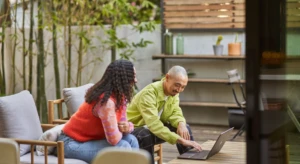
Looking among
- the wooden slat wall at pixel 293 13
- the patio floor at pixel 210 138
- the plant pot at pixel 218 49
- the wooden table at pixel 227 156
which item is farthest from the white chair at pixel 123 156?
the plant pot at pixel 218 49

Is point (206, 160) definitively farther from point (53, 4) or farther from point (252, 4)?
point (53, 4)

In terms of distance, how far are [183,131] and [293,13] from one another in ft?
7.02

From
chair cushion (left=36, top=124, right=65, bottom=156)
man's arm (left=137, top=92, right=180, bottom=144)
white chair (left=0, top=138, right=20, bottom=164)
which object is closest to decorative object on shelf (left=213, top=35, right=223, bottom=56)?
man's arm (left=137, top=92, right=180, bottom=144)

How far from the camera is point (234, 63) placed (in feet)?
31.4

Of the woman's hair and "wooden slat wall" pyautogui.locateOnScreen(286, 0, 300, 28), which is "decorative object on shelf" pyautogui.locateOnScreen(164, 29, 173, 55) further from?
"wooden slat wall" pyautogui.locateOnScreen(286, 0, 300, 28)

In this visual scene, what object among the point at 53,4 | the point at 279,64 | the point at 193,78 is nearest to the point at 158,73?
the point at 193,78

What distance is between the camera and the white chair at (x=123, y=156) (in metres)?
2.72

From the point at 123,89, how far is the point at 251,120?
1.78 meters

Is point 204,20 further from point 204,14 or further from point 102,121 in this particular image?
point 102,121

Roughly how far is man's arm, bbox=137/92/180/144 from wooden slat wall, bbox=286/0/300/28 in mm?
1878

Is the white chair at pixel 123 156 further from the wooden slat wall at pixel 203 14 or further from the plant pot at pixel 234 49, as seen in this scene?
the wooden slat wall at pixel 203 14

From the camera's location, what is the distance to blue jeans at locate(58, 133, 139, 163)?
4805mm

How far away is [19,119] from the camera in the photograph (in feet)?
16.6

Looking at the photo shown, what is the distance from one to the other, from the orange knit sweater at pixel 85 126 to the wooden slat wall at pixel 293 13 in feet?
6.20
